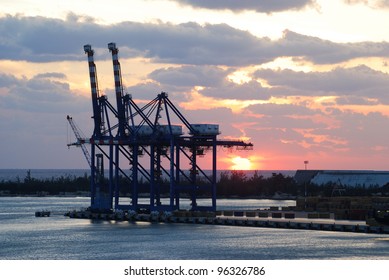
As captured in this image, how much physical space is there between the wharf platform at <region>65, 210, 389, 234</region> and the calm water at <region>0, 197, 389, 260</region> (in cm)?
112

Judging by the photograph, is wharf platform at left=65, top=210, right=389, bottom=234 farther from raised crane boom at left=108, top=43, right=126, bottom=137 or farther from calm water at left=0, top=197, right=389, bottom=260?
raised crane boom at left=108, top=43, right=126, bottom=137

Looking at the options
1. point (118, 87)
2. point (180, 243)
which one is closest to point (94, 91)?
point (118, 87)

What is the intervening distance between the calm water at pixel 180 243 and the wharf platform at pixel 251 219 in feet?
3.68

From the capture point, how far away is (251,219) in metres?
116

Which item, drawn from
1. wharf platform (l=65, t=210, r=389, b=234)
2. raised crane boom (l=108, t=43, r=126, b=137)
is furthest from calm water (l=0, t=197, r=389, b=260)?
raised crane boom (l=108, t=43, r=126, b=137)

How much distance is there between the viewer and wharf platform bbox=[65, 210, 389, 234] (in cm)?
10338

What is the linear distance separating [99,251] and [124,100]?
150 ft

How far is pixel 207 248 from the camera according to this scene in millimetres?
88875

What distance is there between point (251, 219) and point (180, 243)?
23.4 meters

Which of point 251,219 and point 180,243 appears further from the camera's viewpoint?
point 251,219

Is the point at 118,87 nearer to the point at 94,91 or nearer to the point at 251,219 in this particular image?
the point at 94,91

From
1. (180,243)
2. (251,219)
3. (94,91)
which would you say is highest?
(94,91)

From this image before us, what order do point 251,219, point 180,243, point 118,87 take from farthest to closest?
1. point 118,87
2. point 251,219
3. point 180,243
